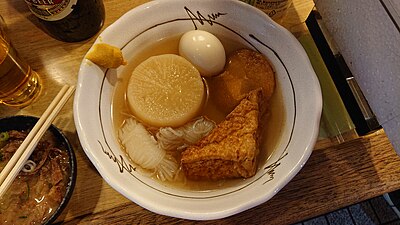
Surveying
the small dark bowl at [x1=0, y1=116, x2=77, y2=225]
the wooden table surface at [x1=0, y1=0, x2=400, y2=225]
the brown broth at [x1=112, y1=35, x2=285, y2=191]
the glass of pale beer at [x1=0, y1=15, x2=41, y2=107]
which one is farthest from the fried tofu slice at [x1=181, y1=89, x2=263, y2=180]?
the glass of pale beer at [x1=0, y1=15, x2=41, y2=107]

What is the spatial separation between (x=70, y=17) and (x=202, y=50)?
0.39 meters

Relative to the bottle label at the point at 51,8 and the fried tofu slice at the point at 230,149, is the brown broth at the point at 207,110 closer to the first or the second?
the fried tofu slice at the point at 230,149

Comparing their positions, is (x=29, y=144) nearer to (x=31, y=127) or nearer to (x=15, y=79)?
(x=31, y=127)

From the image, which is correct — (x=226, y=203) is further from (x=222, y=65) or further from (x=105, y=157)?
(x=222, y=65)

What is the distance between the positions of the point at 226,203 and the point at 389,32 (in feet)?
1.64

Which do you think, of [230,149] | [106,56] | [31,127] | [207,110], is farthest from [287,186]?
[31,127]

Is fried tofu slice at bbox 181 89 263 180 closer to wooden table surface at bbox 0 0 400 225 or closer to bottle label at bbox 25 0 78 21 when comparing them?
wooden table surface at bbox 0 0 400 225

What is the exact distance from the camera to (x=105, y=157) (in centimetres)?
92

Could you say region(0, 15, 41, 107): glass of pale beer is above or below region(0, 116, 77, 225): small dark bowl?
above

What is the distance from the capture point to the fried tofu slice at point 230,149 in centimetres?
97

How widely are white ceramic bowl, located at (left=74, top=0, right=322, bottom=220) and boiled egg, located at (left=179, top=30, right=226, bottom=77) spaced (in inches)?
1.4

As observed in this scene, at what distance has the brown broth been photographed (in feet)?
3.38

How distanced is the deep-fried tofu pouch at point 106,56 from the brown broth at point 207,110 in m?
0.09

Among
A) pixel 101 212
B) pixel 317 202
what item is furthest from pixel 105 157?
pixel 317 202
